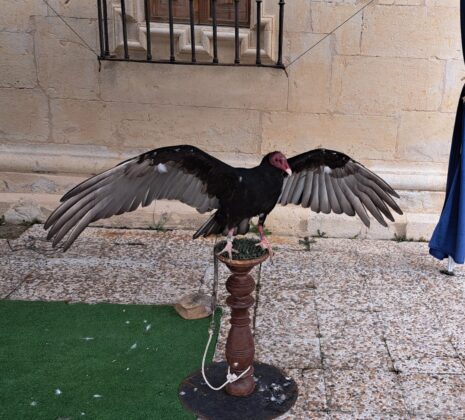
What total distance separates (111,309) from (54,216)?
98 cm

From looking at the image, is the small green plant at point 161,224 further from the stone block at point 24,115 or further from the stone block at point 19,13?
the stone block at point 19,13

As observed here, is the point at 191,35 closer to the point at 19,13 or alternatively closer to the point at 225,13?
the point at 225,13

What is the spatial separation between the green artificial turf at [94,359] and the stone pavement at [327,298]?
0.63ft

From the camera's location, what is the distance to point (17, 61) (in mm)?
4555

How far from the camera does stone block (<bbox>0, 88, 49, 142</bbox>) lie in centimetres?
463

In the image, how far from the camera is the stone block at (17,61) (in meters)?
4.51

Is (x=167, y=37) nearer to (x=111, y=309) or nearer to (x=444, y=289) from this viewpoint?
(x=111, y=309)

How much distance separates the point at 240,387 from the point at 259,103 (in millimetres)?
2638

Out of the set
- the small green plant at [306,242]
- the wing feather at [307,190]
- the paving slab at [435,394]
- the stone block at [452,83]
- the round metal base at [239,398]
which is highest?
the stone block at [452,83]

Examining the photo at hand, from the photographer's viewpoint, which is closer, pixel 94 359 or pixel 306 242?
pixel 94 359

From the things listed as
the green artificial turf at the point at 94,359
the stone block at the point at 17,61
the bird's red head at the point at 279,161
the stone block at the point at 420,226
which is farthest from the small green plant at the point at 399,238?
the stone block at the point at 17,61

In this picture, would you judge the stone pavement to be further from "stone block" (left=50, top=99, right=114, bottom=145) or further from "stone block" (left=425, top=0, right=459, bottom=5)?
"stone block" (left=425, top=0, right=459, bottom=5)

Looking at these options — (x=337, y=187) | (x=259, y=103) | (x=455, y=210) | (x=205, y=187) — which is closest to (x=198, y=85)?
(x=259, y=103)

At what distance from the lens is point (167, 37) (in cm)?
442
